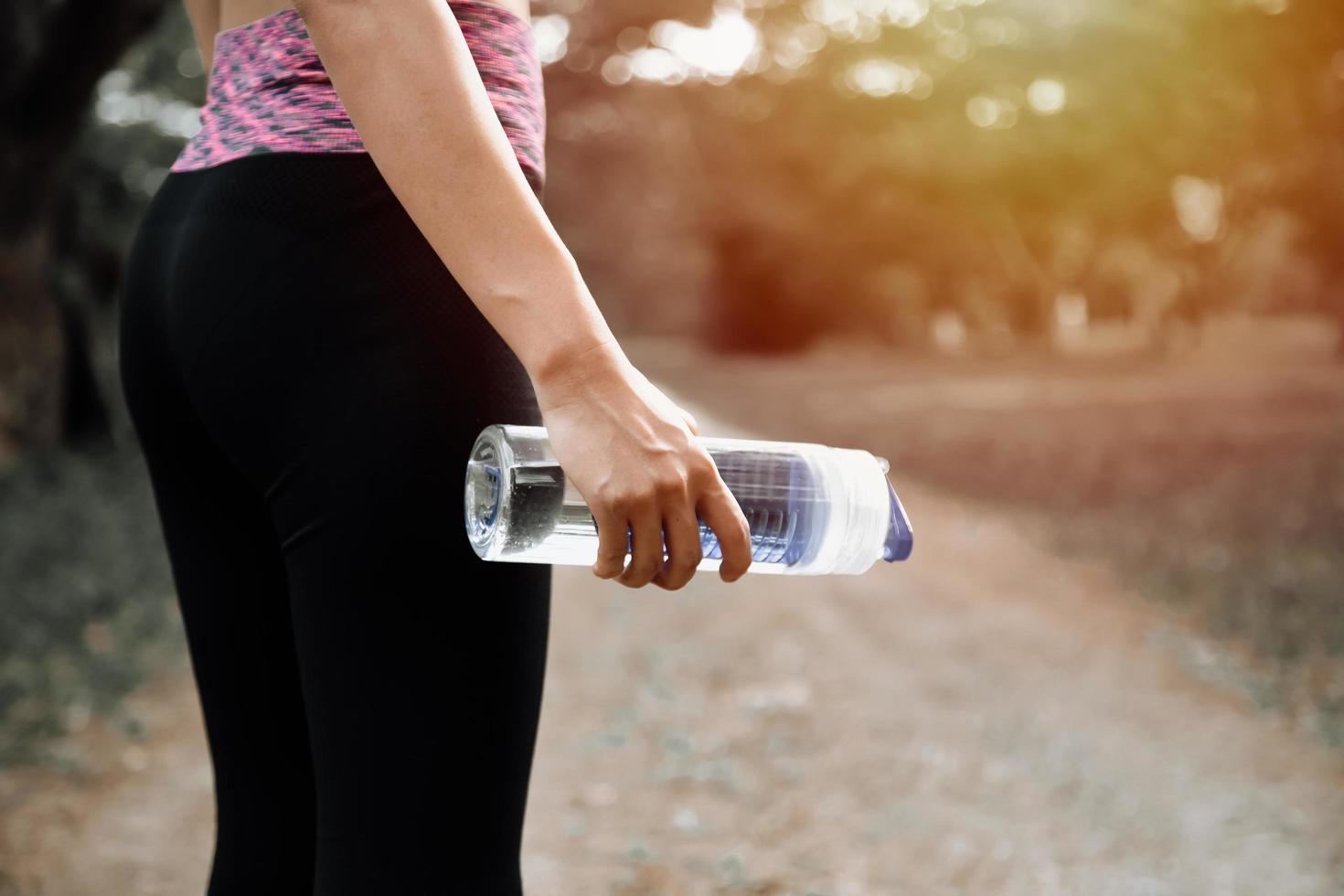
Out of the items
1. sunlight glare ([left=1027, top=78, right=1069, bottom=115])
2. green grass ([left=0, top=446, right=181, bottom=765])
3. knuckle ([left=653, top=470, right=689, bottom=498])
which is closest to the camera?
knuckle ([left=653, top=470, right=689, bottom=498])

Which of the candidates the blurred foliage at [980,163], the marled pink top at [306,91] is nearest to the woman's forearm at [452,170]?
the marled pink top at [306,91]

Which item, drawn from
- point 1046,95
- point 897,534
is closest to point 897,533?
point 897,534

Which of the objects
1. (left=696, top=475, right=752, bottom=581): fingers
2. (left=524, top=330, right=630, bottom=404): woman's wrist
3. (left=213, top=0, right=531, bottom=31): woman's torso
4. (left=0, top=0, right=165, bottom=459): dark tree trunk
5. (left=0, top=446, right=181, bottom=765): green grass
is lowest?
Result: (left=0, top=446, right=181, bottom=765): green grass

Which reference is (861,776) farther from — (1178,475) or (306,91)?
(1178,475)

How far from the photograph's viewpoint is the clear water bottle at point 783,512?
3.65 ft

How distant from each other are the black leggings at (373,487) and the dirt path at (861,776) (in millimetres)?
2567

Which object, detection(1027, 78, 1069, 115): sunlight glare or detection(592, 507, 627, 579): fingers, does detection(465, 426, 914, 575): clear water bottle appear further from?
detection(1027, 78, 1069, 115): sunlight glare

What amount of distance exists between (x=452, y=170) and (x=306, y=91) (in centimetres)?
22

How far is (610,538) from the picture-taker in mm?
909

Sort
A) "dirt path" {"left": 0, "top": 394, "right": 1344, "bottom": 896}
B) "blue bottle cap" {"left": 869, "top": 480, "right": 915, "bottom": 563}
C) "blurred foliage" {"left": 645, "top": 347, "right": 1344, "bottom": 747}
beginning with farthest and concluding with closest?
"blurred foliage" {"left": 645, "top": 347, "right": 1344, "bottom": 747} → "dirt path" {"left": 0, "top": 394, "right": 1344, "bottom": 896} → "blue bottle cap" {"left": 869, "top": 480, "right": 915, "bottom": 563}

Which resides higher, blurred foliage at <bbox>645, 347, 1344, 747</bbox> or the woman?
the woman

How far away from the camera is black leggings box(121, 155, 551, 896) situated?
99 centimetres

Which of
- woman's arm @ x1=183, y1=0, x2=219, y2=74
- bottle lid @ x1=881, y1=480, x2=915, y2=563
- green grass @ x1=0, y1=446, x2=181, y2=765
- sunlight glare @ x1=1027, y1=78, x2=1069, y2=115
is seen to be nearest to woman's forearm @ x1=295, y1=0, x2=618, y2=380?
bottle lid @ x1=881, y1=480, x2=915, y2=563

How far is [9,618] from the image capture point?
215 inches
